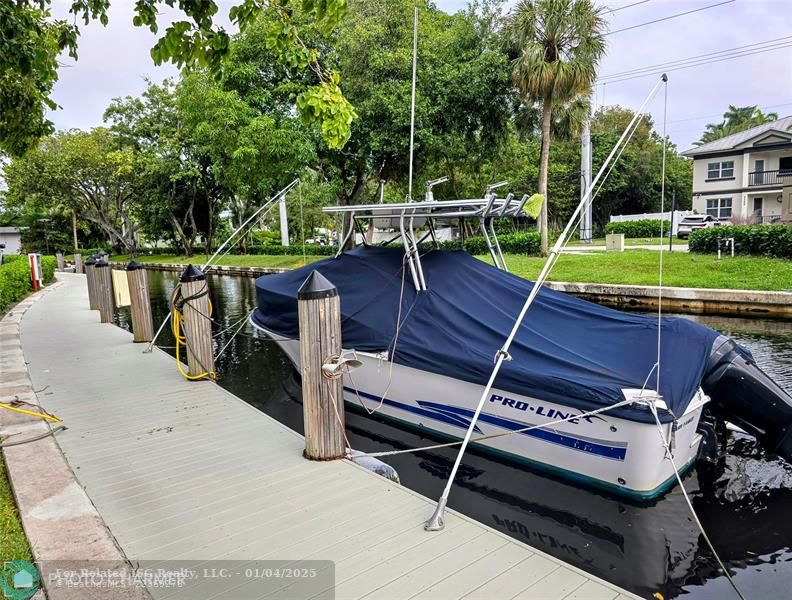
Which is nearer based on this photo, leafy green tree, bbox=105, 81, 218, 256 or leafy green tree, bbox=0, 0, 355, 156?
leafy green tree, bbox=0, 0, 355, 156

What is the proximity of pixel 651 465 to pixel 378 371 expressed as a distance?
115 inches

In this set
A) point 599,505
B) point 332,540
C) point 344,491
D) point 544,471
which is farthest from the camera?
point 544,471

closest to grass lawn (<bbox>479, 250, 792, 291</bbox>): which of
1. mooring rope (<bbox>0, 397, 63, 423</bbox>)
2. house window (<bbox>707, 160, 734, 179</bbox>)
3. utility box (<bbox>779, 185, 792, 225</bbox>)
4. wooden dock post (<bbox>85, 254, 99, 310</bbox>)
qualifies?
utility box (<bbox>779, 185, 792, 225</bbox>)

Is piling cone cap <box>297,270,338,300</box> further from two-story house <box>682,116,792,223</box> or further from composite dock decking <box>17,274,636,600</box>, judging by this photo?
two-story house <box>682,116,792,223</box>

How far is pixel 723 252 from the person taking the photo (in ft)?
58.3

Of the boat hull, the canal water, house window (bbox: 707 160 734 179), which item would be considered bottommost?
the canal water

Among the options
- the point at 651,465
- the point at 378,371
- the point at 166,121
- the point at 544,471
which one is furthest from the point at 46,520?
the point at 166,121

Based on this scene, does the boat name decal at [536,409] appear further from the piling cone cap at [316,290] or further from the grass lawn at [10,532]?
the grass lawn at [10,532]

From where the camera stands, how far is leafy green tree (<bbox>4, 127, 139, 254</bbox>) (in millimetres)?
36531

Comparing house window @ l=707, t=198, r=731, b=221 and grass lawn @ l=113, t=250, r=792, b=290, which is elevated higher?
house window @ l=707, t=198, r=731, b=221

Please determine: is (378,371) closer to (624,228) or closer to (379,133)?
(379,133)

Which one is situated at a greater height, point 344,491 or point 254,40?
point 254,40

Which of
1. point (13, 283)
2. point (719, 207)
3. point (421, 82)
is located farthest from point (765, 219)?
point (13, 283)

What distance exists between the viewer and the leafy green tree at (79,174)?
3653 centimetres
